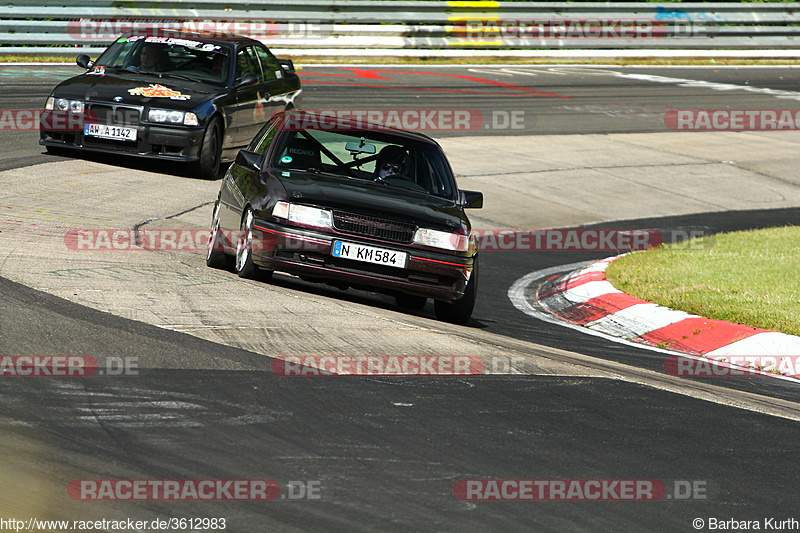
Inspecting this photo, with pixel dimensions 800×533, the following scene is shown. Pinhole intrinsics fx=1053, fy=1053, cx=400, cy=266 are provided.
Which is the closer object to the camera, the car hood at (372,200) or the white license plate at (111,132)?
the car hood at (372,200)

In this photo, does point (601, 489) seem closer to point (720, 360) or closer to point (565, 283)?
point (720, 360)

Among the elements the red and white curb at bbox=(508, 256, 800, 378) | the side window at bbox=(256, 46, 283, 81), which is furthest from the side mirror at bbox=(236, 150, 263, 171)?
the side window at bbox=(256, 46, 283, 81)

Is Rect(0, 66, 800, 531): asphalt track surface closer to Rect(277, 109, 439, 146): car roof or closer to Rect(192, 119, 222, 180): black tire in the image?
Rect(277, 109, 439, 146): car roof

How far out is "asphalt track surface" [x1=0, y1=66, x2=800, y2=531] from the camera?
12.3 ft

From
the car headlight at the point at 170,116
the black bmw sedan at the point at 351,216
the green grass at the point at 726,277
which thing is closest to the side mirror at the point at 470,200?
the black bmw sedan at the point at 351,216

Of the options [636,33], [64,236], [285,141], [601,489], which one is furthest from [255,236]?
[636,33]

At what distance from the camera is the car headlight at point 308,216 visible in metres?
7.39

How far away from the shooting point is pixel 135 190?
38.4 feet

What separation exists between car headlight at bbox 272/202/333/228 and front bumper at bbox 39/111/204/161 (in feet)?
16.8

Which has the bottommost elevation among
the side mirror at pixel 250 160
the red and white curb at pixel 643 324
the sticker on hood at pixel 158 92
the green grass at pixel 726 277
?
the red and white curb at pixel 643 324

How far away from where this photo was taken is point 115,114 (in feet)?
39.2

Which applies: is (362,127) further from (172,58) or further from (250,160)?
(172,58)

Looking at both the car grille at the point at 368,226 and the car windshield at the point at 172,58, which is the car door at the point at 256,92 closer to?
the car windshield at the point at 172,58

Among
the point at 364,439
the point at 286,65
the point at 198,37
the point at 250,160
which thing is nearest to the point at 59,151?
the point at 198,37
